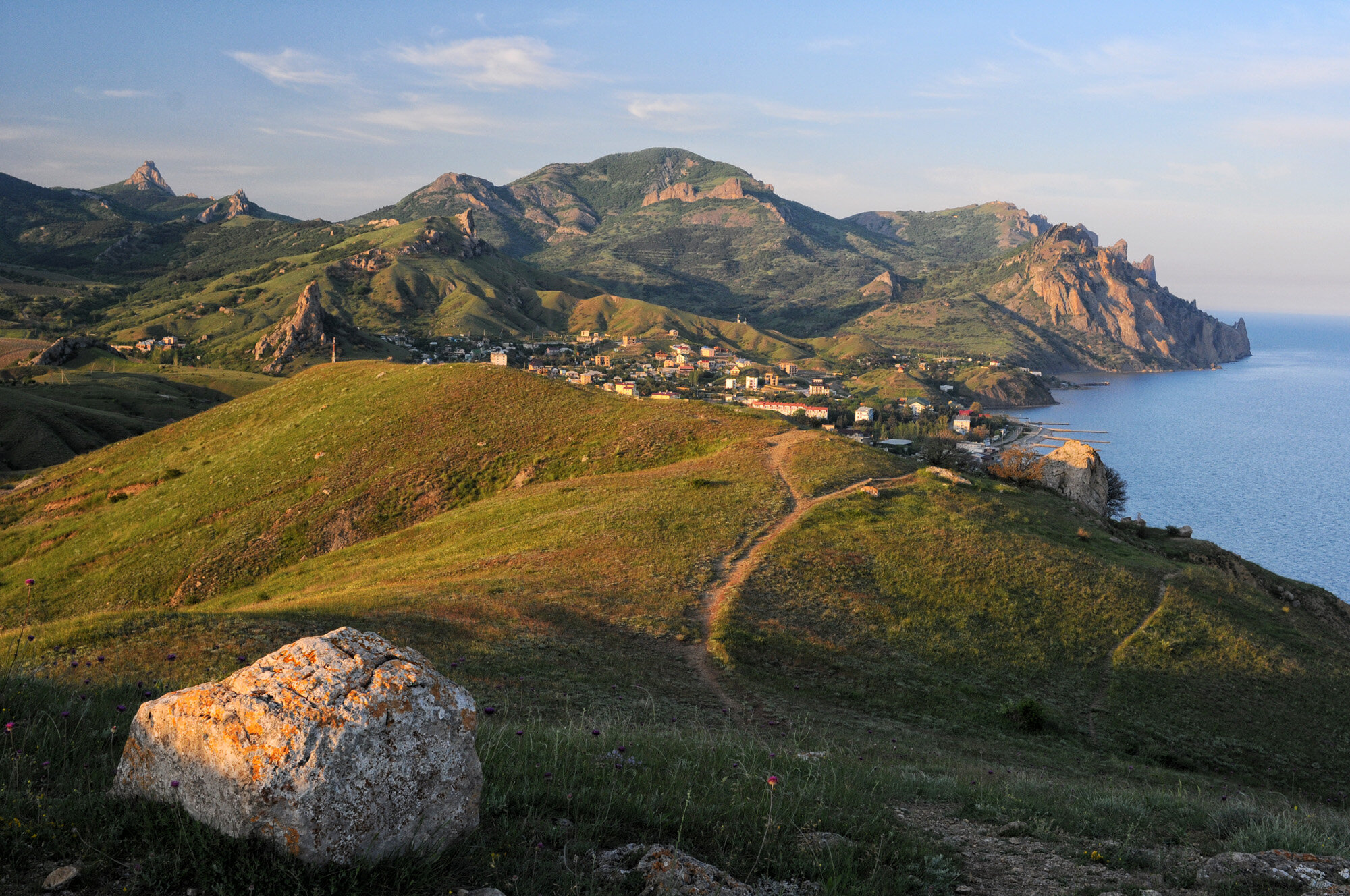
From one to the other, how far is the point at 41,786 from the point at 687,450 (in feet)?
124

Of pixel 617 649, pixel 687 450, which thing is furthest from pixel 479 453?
pixel 617 649

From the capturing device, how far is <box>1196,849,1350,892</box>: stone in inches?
248

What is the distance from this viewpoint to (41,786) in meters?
5.59

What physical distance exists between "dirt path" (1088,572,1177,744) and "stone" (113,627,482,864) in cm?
2028

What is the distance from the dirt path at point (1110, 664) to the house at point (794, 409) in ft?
432

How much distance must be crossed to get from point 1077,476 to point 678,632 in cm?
3854

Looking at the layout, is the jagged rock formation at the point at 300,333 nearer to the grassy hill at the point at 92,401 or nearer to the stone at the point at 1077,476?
the grassy hill at the point at 92,401

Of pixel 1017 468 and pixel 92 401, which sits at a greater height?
pixel 1017 468

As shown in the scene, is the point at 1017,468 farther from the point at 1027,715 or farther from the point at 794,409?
the point at 794,409

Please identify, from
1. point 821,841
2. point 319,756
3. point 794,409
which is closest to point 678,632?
point 821,841

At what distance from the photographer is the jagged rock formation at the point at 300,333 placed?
188 m

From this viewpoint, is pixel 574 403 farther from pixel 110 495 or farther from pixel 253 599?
pixel 110 495

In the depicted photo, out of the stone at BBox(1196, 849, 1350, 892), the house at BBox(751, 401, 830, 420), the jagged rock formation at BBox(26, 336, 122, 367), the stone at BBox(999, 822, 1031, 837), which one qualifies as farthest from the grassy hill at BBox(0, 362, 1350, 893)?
the jagged rock formation at BBox(26, 336, 122, 367)

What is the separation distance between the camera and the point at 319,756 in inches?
197
